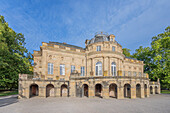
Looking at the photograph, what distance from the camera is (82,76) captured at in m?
23.1

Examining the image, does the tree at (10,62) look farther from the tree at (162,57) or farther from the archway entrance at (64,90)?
the tree at (162,57)

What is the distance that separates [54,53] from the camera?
81.7 feet

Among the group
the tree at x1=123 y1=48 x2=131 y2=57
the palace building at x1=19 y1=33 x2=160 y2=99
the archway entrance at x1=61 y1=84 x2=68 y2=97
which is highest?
the tree at x1=123 y1=48 x2=131 y2=57

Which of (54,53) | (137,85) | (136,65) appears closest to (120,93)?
(137,85)

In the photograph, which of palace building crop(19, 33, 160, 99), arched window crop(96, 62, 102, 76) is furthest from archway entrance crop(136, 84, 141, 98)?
arched window crop(96, 62, 102, 76)

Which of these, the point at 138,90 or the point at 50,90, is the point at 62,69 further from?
the point at 138,90

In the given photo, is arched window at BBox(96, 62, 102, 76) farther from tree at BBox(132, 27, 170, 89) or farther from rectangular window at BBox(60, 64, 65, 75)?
tree at BBox(132, 27, 170, 89)

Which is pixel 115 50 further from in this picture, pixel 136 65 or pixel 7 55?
pixel 7 55

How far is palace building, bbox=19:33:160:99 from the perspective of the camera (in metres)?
19.9

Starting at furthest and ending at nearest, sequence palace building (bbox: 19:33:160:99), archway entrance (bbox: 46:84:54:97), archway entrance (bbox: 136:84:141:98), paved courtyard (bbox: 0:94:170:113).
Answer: archway entrance (bbox: 46:84:54:97) < archway entrance (bbox: 136:84:141:98) < palace building (bbox: 19:33:160:99) < paved courtyard (bbox: 0:94:170:113)

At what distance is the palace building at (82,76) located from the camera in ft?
65.3

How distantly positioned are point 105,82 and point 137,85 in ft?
26.1

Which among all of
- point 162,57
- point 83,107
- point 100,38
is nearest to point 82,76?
point 83,107

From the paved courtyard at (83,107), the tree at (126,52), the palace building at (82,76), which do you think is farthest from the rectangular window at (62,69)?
the tree at (126,52)
